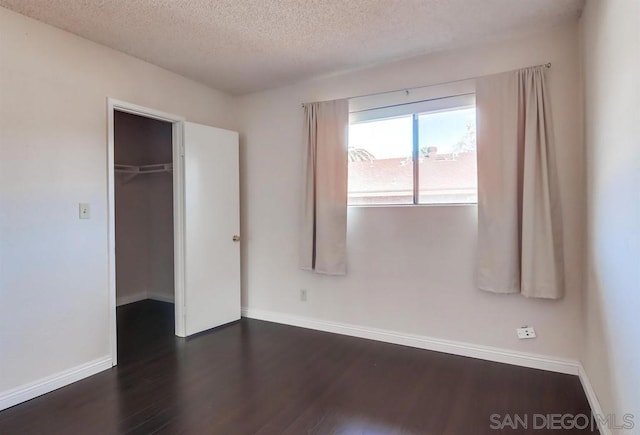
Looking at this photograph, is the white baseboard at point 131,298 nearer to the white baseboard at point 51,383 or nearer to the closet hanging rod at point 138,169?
the closet hanging rod at point 138,169

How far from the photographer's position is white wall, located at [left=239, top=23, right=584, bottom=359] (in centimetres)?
259

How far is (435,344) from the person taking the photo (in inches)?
120

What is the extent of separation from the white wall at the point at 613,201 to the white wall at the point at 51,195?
331 centimetres

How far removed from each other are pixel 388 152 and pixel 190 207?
6.60 ft

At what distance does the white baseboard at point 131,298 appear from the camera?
15.2 ft

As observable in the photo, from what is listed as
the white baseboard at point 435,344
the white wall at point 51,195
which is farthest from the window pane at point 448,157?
the white wall at point 51,195

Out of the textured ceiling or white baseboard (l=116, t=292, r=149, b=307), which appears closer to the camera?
the textured ceiling

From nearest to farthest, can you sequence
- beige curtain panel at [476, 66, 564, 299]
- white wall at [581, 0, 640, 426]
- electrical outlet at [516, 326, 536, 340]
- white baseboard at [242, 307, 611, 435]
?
1. white wall at [581, 0, 640, 426]
2. white baseboard at [242, 307, 611, 435]
3. beige curtain panel at [476, 66, 564, 299]
4. electrical outlet at [516, 326, 536, 340]

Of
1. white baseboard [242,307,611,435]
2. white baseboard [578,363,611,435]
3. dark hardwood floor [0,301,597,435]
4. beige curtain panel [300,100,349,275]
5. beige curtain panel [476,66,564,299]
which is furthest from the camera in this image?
beige curtain panel [300,100,349,275]

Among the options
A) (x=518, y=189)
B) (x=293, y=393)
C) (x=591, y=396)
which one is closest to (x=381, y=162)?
(x=518, y=189)

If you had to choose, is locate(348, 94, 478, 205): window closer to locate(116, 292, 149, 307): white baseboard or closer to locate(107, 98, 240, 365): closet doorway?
locate(107, 98, 240, 365): closet doorway

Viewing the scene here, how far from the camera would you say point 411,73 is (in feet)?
10.4

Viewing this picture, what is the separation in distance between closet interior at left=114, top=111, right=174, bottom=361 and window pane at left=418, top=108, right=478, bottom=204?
3211mm

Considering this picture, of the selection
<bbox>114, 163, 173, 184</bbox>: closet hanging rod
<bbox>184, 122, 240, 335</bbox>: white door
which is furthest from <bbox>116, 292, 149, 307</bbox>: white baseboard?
<bbox>184, 122, 240, 335</bbox>: white door
